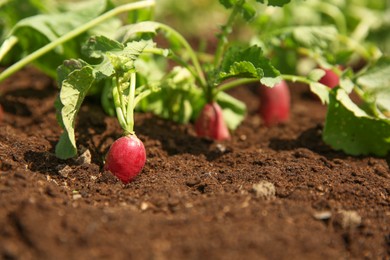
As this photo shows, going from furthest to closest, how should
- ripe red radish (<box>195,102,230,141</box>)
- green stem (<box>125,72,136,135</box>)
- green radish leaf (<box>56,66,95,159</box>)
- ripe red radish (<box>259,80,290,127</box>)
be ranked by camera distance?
ripe red radish (<box>259,80,290,127</box>) < ripe red radish (<box>195,102,230,141</box>) < green stem (<box>125,72,136,135</box>) < green radish leaf (<box>56,66,95,159</box>)

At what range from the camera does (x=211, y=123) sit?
2998mm

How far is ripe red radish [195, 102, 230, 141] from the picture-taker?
9.83ft

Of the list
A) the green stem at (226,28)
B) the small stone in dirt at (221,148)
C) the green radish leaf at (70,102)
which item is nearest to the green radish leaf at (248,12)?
the green stem at (226,28)

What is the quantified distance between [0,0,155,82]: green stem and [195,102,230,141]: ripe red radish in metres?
0.65

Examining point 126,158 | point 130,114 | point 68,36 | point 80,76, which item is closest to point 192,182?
point 126,158

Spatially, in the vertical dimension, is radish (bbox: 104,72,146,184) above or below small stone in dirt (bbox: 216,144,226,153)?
above

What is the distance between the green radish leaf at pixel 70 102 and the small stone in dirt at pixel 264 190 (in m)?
0.77

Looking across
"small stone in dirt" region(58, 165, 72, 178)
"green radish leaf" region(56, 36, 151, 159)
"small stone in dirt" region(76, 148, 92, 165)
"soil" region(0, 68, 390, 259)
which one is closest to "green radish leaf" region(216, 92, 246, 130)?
"soil" region(0, 68, 390, 259)

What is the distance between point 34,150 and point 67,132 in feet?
1.01

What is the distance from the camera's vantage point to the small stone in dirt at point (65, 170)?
2.37 metres

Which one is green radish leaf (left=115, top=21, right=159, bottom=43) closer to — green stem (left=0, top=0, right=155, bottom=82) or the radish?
green stem (left=0, top=0, right=155, bottom=82)

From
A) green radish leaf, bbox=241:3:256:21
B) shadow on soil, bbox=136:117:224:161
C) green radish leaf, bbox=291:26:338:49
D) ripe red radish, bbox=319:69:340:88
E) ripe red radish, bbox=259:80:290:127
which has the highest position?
green radish leaf, bbox=241:3:256:21

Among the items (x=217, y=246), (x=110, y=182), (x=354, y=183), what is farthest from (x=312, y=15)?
(x=217, y=246)

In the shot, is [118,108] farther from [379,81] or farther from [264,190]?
[379,81]
